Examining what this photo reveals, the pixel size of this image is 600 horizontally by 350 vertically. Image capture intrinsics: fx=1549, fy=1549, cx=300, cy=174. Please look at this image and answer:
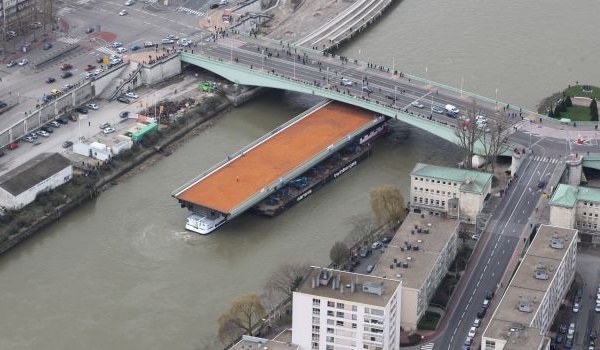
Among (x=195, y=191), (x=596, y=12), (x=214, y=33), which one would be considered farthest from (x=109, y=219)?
(x=596, y=12)

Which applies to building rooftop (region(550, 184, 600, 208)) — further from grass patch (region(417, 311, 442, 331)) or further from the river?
grass patch (region(417, 311, 442, 331))

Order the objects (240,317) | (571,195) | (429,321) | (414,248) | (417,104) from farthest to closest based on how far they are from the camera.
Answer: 1. (417,104)
2. (571,195)
3. (414,248)
4. (429,321)
5. (240,317)

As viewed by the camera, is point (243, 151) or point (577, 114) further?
point (577, 114)

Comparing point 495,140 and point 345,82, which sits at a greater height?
point 495,140

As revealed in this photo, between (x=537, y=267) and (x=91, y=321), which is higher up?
(x=537, y=267)

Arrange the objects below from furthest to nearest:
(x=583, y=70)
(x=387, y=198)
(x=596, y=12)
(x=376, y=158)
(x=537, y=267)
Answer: (x=596, y=12)
(x=583, y=70)
(x=376, y=158)
(x=387, y=198)
(x=537, y=267)

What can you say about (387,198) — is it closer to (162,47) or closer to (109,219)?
(109,219)

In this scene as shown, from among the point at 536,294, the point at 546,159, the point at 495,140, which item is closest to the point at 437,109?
the point at 495,140

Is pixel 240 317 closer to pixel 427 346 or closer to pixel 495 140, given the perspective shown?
pixel 427 346
